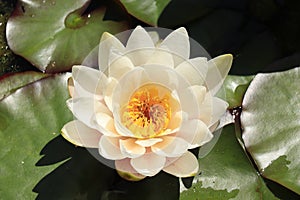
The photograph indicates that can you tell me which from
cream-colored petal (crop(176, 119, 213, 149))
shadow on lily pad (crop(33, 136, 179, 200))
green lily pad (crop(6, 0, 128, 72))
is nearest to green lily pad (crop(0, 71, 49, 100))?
green lily pad (crop(6, 0, 128, 72))

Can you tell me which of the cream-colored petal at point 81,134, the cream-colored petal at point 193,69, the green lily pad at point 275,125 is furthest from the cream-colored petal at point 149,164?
the green lily pad at point 275,125

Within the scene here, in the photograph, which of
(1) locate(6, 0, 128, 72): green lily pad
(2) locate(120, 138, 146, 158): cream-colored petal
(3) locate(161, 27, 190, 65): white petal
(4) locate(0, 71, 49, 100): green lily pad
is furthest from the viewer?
(1) locate(6, 0, 128, 72): green lily pad

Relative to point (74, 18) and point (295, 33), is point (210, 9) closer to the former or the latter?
point (295, 33)

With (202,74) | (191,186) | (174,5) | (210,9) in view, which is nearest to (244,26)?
(210,9)

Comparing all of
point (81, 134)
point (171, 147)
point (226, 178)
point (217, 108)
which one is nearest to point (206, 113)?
point (217, 108)

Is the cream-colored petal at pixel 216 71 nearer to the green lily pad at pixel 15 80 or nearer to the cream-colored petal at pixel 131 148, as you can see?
the cream-colored petal at pixel 131 148

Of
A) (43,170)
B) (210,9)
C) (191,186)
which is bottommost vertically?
(191,186)

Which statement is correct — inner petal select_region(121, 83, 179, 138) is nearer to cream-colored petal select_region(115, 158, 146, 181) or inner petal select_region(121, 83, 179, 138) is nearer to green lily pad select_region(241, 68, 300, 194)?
cream-colored petal select_region(115, 158, 146, 181)
